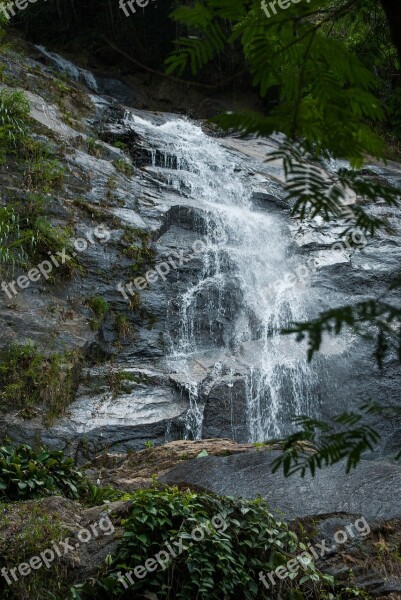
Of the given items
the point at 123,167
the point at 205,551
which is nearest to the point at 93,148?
the point at 123,167

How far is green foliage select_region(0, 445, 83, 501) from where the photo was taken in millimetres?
5750

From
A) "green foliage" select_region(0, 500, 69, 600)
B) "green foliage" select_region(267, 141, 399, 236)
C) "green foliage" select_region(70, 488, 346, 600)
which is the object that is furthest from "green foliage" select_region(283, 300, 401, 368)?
"green foliage" select_region(0, 500, 69, 600)

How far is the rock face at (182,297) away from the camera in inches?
374

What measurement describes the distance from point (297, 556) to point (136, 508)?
4.07 feet

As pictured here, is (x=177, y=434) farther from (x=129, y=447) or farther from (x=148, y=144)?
(x=148, y=144)

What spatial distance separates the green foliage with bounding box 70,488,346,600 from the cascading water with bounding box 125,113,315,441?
4.16 m

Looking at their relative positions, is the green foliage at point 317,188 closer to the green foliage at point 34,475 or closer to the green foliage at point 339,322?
the green foliage at point 339,322

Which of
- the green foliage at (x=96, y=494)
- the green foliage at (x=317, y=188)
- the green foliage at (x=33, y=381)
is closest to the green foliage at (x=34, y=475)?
the green foliage at (x=96, y=494)

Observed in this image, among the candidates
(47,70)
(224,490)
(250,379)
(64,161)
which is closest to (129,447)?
(250,379)

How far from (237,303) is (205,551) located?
286 inches

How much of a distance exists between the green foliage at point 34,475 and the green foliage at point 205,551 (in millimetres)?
1235

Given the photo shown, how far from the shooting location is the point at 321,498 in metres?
5.71

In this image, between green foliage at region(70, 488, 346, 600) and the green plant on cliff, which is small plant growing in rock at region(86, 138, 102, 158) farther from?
the green plant on cliff

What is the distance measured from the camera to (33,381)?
898 cm
